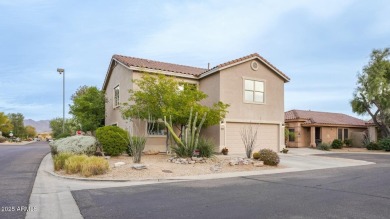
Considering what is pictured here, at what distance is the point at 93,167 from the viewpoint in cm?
1182

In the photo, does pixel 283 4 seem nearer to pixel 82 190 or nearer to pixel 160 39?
pixel 160 39

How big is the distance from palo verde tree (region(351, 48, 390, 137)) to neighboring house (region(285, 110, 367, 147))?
10.4ft

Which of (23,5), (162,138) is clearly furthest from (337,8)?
(23,5)

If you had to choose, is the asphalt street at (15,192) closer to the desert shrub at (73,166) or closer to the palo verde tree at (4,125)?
the desert shrub at (73,166)

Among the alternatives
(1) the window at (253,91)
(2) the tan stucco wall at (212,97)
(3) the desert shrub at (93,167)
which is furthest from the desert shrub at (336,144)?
(3) the desert shrub at (93,167)

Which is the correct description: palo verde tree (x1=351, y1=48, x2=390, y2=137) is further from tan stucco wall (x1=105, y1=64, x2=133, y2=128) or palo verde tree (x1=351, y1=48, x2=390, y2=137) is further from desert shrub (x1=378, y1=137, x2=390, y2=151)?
tan stucco wall (x1=105, y1=64, x2=133, y2=128)

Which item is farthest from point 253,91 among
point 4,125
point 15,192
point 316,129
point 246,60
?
point 4,125

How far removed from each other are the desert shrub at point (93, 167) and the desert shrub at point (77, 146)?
505 cm

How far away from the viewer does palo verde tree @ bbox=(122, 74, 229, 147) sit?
1853 cm

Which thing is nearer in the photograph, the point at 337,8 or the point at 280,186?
the point at 280,186

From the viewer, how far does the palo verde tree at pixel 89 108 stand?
1056 inches

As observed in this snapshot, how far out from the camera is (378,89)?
3023 cm

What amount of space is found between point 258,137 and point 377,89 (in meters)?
15.0

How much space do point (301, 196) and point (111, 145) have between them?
1201 cm
